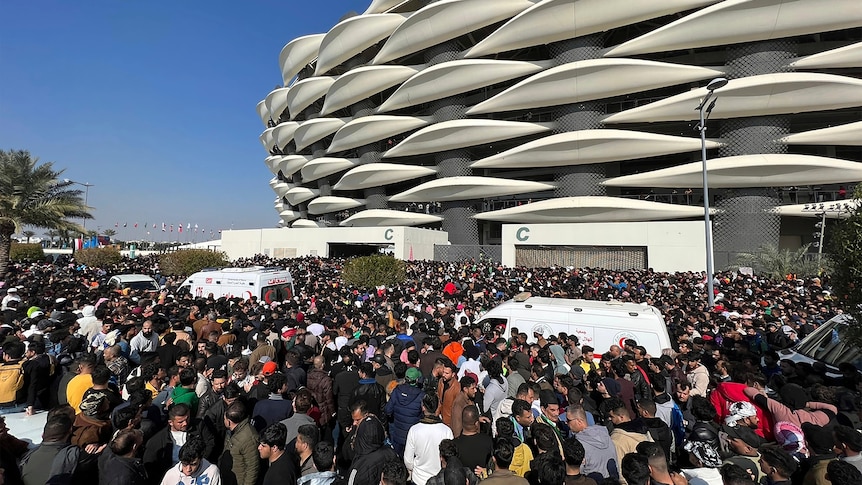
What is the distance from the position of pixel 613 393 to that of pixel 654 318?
3.41 metres

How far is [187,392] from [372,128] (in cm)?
3675

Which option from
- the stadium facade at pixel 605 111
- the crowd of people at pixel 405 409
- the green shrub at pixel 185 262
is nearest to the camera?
the crowd of people at pixel 405 409

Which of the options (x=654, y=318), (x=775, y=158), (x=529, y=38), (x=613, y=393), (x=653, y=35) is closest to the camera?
(x=613, y=393)

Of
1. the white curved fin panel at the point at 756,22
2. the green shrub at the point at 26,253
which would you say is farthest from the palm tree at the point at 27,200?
the white curved fin panel at the point at 756,22

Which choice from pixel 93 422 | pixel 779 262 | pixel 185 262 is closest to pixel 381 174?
pixel 185 262

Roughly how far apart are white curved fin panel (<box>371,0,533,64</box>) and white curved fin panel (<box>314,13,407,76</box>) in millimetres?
3454

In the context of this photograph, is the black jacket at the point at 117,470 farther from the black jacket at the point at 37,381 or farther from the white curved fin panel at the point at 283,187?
the white curved fin panel at the point at 283,187

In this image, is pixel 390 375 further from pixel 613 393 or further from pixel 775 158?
pixel 775 158

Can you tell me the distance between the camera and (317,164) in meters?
44.3

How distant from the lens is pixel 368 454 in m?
3.32

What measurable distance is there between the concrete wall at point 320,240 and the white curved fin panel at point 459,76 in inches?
508

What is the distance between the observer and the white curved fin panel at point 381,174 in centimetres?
3728

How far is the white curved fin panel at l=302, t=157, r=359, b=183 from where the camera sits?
42.8 m

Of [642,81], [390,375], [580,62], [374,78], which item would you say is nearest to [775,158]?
[642,81]
